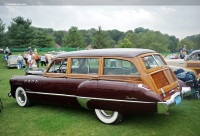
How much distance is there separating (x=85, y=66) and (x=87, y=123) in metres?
1.35

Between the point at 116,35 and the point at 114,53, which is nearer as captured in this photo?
the point at 114,53

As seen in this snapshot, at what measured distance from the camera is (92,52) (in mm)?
5266

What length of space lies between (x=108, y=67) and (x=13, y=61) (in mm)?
17770

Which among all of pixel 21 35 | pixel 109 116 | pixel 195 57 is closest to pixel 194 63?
pixel 195 57

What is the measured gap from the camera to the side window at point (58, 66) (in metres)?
5.66

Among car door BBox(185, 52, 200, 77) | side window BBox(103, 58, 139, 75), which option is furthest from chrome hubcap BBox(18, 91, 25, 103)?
car door BBox(185, 52, 200, 77)

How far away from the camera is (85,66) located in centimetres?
521

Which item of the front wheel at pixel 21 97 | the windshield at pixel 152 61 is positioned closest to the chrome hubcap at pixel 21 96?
the front wheel at pixel 21 97

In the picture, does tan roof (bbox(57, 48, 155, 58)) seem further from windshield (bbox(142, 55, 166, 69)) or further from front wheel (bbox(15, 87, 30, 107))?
front wheel (bbox(15, 87, 30, 107))

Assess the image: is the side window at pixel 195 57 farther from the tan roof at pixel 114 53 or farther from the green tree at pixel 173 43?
the green tree at pixel 173 43

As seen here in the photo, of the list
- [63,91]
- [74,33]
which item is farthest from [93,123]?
[74,33]

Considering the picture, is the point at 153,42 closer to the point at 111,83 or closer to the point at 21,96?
the point at 21,96

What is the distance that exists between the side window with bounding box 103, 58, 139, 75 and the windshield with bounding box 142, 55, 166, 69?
1.07 feet

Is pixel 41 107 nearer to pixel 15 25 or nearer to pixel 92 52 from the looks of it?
pixel 92 52
